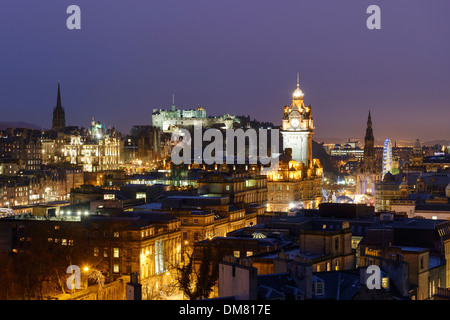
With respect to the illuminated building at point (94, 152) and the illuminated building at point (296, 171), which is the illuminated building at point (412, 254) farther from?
the illuminated building at point (94, 152)

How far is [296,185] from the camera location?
374 feet

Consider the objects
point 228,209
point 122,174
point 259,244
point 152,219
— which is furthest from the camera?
point 122,174

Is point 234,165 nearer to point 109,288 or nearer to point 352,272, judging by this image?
point 109,288

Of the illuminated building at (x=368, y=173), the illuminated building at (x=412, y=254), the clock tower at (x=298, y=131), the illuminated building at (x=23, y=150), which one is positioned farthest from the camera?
the illuminated building at (x=23, y=150)

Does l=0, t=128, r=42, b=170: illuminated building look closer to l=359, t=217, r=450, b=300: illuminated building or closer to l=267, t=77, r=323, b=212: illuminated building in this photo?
l=267, t=77, r=323, b=212: illuminated building

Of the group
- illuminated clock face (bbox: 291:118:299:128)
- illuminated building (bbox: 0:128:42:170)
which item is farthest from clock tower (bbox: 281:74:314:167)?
illuminated building (bbox: 0:128:42:170)

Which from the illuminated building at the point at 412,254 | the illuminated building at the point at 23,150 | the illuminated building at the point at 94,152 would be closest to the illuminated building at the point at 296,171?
the illuminated building at the point at 94,152

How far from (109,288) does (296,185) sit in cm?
6776

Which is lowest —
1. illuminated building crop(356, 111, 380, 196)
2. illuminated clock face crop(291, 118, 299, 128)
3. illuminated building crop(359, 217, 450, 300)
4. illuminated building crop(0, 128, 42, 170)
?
illuminated building crop(359, 217, 450, 300)

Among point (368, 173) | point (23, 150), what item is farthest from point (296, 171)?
point (23, 150)

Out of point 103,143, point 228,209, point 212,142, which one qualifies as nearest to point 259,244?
point 228,209

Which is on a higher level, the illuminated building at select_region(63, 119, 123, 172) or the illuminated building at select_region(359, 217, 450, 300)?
the illuminated building at select_region(63, 119, 123, 172)

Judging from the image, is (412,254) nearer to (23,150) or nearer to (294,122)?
(294,122)
